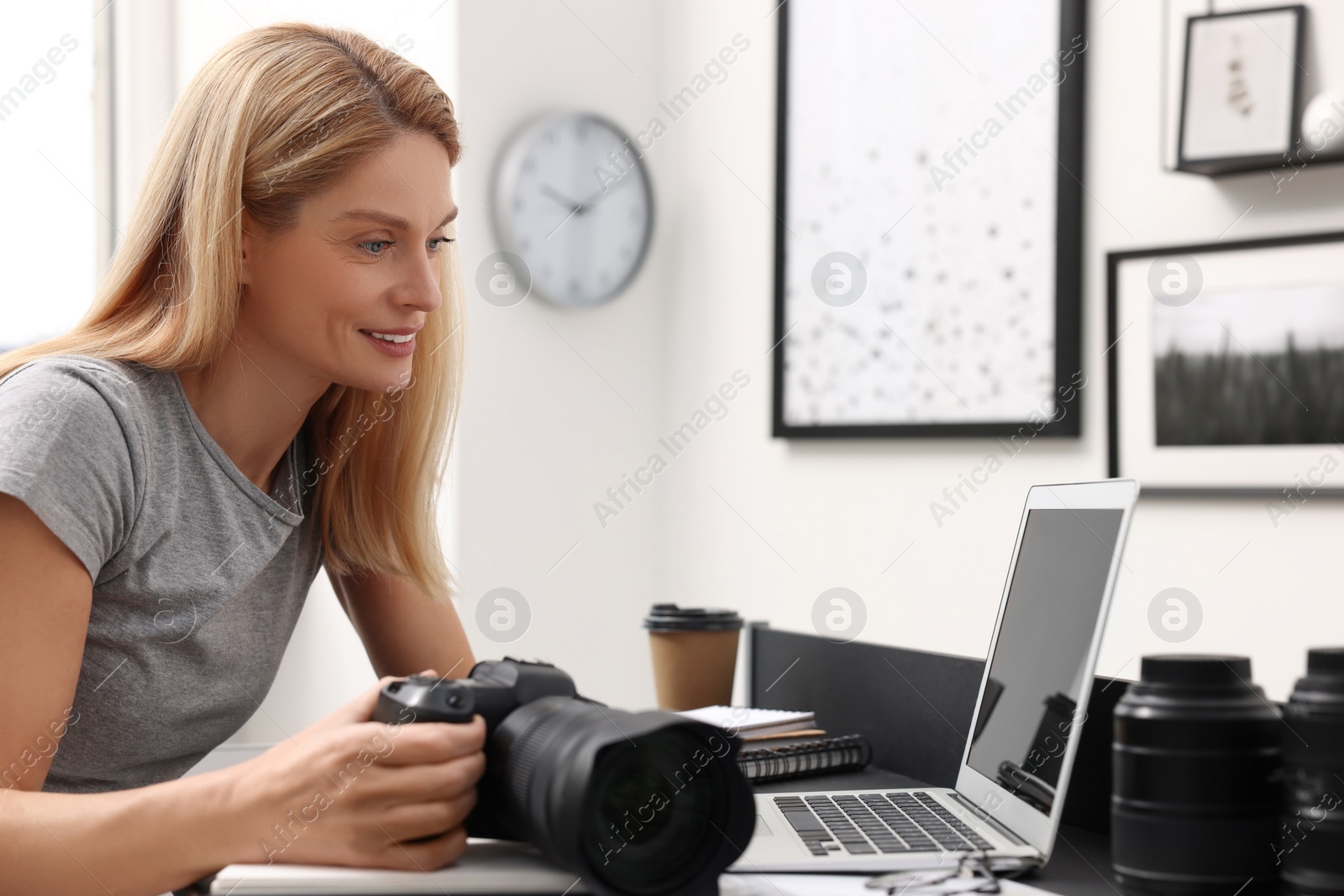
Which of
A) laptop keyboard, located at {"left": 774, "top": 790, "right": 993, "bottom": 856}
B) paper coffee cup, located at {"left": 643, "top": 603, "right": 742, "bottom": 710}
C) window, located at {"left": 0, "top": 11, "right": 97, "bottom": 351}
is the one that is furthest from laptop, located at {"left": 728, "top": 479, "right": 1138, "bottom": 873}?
window, located at {"left": 0, "top": 11, "right": 97, "bottom": 351}

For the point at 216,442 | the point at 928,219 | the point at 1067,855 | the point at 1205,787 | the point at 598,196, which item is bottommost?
the point at 1067,855

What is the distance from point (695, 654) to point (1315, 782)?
2.61ft

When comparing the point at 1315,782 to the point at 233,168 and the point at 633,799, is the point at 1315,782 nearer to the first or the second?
the point at 633,799

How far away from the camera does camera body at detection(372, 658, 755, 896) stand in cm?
68

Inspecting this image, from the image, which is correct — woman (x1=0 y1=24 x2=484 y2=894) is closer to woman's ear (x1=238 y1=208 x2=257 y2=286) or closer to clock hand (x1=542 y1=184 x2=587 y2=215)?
woman's ear (x1=238 y1=208 x2=257 y2=286)

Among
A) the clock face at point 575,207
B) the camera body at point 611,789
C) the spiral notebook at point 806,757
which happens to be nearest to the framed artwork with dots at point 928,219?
the clock face at point 575,207

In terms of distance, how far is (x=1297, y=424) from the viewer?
1.88m

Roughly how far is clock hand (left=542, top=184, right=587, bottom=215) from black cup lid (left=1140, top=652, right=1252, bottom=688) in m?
2.00

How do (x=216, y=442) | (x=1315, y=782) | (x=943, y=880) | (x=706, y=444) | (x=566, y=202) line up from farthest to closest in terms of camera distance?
1. (x=706, y=444)
2. (x=566, y=202)
3. (x=216, y=442)
4. (x=943, y=880)
5. (x=1315, y=782)

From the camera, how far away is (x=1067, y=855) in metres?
0.89

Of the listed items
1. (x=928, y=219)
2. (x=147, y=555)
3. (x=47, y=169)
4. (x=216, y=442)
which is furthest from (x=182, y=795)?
(x=47, y=169)

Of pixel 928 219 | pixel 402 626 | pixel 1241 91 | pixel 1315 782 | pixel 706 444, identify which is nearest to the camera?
pixel 1315 782

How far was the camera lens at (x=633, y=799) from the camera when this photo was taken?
0.68 m

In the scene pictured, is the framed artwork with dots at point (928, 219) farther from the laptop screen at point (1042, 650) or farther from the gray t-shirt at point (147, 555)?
the gray t-shirt at point (147, 555)
